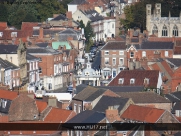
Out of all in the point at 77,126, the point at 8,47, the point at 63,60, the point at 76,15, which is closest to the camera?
the point at 77,126

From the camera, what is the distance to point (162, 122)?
64.1 metres

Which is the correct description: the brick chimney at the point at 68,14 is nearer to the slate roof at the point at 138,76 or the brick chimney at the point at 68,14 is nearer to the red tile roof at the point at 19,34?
the red tile roof at the point at 19,34

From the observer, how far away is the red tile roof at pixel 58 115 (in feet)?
215

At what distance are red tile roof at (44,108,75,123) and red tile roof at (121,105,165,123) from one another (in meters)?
3.00

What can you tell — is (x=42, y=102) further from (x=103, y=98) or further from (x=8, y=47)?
(x=8, y=47)

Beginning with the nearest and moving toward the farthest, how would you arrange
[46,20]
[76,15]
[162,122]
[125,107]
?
[162,122]
[125,107]
[46,20]
[76,15]

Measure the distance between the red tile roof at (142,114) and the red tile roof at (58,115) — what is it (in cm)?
300

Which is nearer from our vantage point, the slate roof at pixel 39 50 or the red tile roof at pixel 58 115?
the red tile roof at pixel 58 115

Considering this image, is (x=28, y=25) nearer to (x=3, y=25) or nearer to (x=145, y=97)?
(x=3, y=25)

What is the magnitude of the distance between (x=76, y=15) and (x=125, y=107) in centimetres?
7409

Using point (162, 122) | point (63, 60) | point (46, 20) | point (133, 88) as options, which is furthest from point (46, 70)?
point (162, 122)

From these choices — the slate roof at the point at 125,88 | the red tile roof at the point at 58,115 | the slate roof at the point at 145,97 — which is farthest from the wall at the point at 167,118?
the slate roof at the point at 125,88

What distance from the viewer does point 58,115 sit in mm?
66250

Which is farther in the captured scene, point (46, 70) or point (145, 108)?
point (46, 70)
